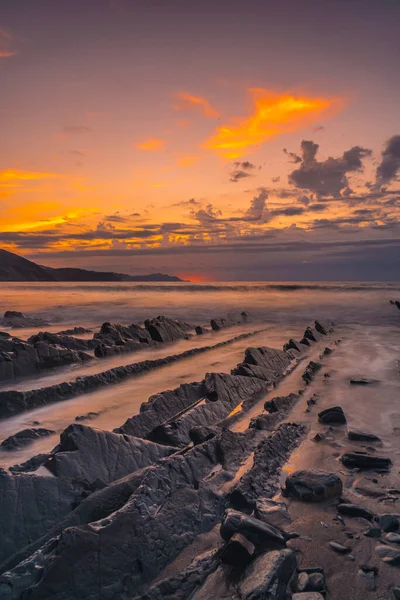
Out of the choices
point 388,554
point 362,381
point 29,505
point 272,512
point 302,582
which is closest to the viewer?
point 302,582

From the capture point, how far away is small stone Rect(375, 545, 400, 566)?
2943 mm

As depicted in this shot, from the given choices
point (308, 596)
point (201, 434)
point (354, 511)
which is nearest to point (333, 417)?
point (201, 434)

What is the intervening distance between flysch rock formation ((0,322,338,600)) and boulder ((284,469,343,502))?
229mm

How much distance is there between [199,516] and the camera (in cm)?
351

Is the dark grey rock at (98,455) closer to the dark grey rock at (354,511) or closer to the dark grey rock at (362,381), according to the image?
the dark grey rock at (354,511)

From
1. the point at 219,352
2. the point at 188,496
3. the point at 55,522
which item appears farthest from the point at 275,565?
the point at 219,352

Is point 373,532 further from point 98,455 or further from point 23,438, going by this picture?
point 23,438

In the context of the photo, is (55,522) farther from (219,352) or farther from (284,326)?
Result: (284,326)

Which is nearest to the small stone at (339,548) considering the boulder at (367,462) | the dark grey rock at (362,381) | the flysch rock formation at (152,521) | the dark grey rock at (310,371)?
the flysch rock formation at (152,521)

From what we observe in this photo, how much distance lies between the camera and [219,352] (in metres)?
12.9

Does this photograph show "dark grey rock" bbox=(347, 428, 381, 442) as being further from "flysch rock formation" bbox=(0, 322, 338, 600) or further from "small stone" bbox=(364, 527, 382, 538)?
"small stone" bbox=(364, 527, 382, 538)

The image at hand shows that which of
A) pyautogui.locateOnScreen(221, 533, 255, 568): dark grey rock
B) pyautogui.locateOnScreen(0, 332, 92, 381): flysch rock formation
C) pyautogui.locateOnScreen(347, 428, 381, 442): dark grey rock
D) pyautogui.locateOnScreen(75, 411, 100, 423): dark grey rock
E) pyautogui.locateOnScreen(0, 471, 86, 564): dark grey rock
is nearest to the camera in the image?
pyautogui.locateOnScreen(221, 533, 255, 568): dark grey rock

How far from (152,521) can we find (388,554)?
1848 millimetres

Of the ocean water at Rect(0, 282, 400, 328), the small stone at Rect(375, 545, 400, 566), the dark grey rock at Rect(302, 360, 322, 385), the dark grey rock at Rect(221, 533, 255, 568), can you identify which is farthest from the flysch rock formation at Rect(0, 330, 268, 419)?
the ocean water at Rect(0, 282, 400, 328)
